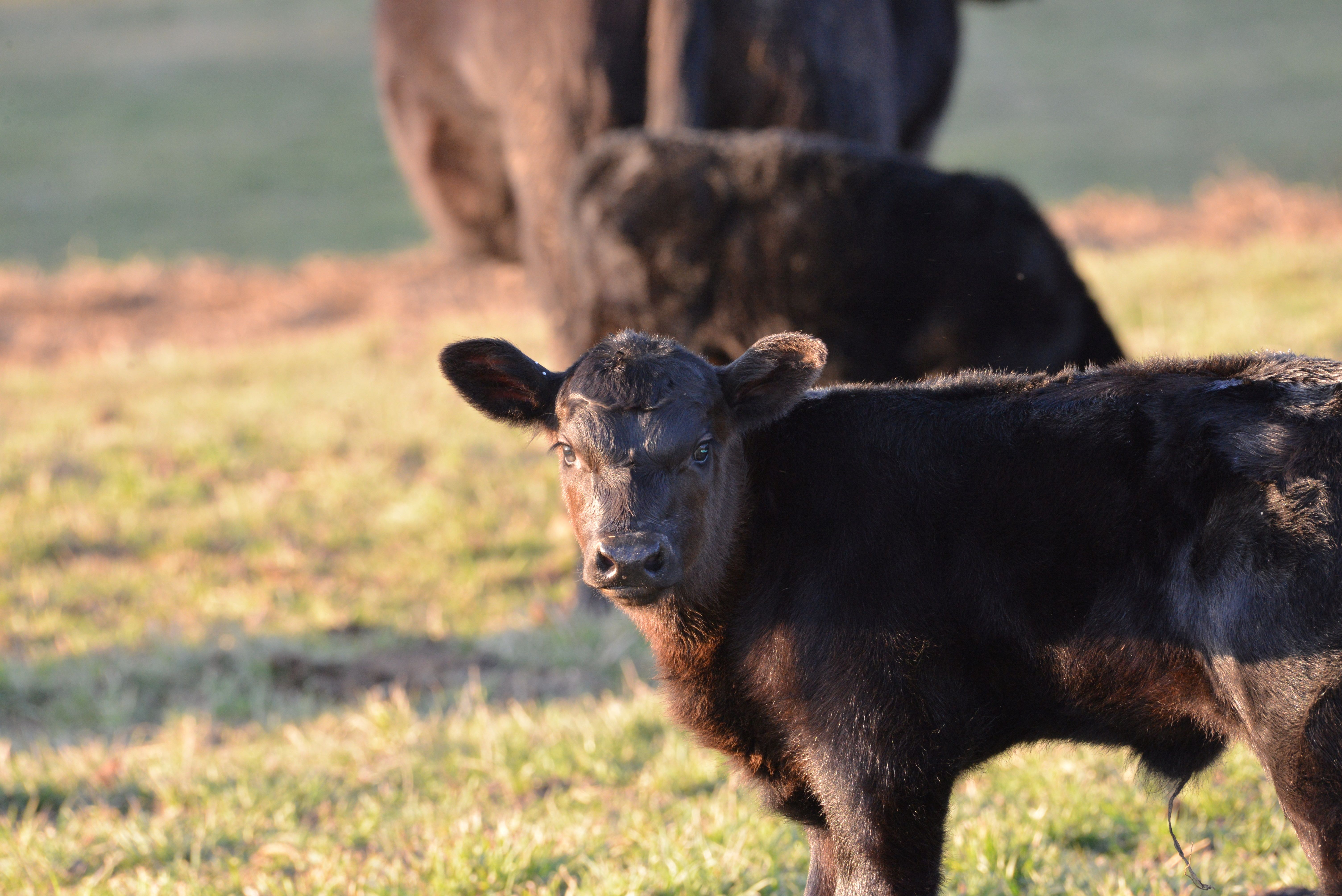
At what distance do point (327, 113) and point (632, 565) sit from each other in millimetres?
32169

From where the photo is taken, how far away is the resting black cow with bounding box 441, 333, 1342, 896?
3021mm

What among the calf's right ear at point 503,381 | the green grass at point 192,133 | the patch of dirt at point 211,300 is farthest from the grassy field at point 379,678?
the green grass at point 192,133

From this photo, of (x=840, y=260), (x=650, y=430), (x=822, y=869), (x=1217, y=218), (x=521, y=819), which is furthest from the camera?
(x=1217, y=218)

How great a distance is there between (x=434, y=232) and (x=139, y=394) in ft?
11.2

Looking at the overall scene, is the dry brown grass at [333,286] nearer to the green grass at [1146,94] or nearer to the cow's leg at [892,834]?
the green grass at [1146,94]

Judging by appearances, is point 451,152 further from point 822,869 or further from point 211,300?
point 211,300

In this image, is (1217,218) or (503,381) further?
(1217,218)

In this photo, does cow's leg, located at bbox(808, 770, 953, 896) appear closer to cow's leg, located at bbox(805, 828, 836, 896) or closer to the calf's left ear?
cow's leg, located at bbox(805, 828, 836, 896)

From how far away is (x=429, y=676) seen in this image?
20.0 feet

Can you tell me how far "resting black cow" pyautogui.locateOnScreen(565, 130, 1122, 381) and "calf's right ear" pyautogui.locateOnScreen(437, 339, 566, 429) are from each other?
7.02 ft

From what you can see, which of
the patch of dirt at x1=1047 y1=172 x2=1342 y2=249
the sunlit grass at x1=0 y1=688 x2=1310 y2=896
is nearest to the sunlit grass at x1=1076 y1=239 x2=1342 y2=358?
the patch of dirt at x1=1047 y1=172 x2=1342 y2=249

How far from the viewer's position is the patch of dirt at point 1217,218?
1234 cm

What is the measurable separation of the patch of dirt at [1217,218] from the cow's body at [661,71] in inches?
233

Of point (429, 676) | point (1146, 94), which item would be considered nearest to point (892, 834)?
point (429, 676)
